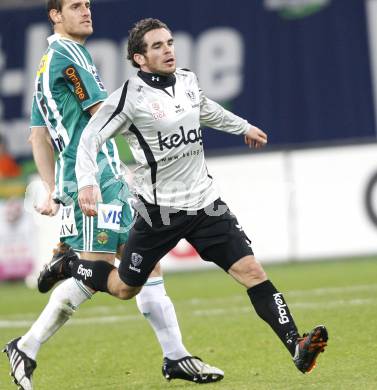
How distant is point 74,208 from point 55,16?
4.03ft

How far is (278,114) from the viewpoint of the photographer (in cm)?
1817

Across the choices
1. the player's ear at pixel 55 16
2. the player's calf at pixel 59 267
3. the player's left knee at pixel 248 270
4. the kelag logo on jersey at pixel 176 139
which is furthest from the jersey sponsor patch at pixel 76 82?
the player's left knee at pixel 248 270

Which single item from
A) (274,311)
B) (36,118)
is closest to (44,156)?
(36,118)

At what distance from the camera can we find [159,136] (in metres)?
6.76

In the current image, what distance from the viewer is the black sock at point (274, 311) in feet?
21.7

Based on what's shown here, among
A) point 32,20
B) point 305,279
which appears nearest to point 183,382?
point 305,279

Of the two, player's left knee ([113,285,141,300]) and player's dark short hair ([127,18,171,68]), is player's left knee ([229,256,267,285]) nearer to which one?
player's left knee ([113,285,141,300])

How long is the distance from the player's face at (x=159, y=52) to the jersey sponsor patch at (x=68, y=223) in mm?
1056

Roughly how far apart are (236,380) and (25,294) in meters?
7.90

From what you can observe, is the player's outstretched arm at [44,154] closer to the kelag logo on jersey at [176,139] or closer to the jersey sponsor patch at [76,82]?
the jersey sponsor patch at [76,82]

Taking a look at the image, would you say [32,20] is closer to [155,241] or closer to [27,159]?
[27,159]

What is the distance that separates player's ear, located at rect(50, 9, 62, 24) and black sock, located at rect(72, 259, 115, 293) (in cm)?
155

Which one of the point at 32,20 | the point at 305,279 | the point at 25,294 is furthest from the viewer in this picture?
the point at 32,20

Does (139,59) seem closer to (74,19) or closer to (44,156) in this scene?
(74,19)
